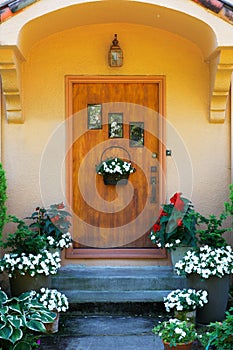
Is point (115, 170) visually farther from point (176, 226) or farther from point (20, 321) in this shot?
point (20, 321)

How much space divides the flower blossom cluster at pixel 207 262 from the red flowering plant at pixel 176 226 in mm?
205

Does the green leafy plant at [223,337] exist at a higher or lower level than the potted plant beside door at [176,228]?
lower

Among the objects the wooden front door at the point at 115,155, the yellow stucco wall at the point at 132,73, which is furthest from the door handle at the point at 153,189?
the yellow stucco wall at the point at 132,73

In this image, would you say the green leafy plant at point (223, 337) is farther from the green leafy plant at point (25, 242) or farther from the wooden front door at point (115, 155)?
the wooden front door at point (115, 155)

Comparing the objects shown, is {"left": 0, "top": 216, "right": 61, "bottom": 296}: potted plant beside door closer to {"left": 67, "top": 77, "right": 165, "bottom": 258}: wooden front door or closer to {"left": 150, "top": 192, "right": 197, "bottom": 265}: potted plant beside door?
{"left": 67, "top": 77, "right": 165, "bottom": 258}: wooden front door

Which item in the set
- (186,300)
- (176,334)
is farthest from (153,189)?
(176,334)

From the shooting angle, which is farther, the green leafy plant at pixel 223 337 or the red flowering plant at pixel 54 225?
the red flowering plant at pixel 54 225

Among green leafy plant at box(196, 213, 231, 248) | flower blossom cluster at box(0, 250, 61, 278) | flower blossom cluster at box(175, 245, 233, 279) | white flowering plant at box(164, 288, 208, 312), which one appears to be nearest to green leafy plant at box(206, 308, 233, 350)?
white flowering plant at box(164, 288, 208, 312)

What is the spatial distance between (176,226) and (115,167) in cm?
105

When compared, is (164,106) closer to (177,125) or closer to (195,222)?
(177,125)

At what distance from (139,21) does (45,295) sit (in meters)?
3.20

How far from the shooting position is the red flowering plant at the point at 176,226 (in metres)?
5.57

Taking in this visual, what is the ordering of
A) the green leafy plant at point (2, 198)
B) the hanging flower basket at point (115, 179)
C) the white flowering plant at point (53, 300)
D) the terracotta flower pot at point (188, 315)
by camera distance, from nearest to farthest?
the white flowering plant at point (53, 300), the terracotta flower pot at point (188, 315), the green leafy plant at point (2, 198), the hanging flower basket at point (115, 179)

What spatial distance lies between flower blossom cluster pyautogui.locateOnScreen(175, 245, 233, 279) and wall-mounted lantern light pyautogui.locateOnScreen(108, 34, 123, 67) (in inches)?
91.6
